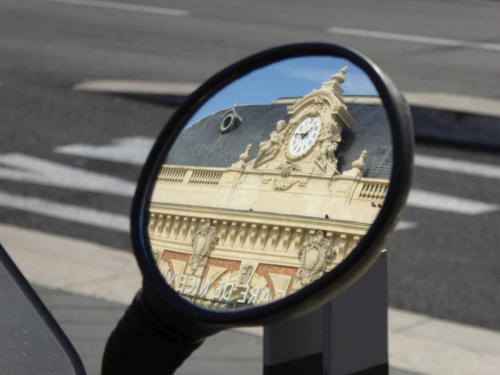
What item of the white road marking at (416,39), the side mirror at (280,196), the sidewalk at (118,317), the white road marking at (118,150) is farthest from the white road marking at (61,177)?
the white road marking at (416,39)

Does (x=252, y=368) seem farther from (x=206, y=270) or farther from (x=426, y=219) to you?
(x=426, y=219)

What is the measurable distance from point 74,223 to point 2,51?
7.83 metres

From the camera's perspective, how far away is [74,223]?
258 inches

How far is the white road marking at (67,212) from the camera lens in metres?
6.55

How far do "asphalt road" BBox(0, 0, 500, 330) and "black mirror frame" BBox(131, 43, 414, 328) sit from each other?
357 centimetres

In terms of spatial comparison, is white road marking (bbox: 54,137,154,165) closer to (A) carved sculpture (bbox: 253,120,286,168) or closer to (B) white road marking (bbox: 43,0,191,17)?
(A) carved sculpture (bbox: 253,120,286,168)

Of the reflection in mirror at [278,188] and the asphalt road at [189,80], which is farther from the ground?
the asphalt road at [189,80]

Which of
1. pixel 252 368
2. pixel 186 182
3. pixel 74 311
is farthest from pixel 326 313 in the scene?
pixel 74 311

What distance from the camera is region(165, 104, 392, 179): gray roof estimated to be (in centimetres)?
129

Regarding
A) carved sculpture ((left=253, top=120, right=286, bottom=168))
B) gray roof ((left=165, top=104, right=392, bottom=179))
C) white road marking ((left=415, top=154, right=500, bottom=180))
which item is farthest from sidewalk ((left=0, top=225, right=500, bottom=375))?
white road marking ((left=415, top=154, right=500, bottom=180))

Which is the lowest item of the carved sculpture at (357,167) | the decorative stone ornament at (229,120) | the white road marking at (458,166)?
the carved sculpture at (357,167)

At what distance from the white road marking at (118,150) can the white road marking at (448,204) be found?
8.80 feet

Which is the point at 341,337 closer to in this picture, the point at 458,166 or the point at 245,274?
the point at 245,274

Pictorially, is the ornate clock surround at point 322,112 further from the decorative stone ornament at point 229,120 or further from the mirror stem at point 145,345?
the mirror stem at point 145,345
